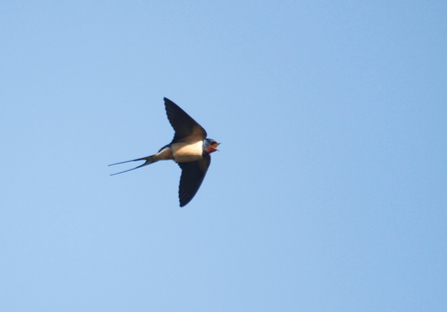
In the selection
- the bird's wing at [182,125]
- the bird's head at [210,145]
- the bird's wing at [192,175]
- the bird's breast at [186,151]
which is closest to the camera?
the bird's wing at [182,125]

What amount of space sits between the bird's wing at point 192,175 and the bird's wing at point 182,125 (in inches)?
16.5

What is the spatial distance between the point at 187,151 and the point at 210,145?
294 mm

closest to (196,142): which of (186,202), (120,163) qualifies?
(186,202)

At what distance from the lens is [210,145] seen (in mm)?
6465

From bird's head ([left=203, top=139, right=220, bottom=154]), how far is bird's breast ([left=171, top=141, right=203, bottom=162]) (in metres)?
0.06

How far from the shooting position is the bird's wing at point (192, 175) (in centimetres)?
670

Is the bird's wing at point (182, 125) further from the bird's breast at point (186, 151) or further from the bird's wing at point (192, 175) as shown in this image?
the bird's wing at point (192, 175)

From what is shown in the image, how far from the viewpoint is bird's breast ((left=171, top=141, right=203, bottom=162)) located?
636 cm

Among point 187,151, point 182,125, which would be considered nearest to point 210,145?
point 187,151

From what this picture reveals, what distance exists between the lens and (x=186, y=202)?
6.61m

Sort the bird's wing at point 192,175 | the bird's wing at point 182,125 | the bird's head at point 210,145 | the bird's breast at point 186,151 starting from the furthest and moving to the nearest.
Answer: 1. the bird's wing at point 192,175
2. the bird's head at point 210,145
3. the bird's breast at point 186,151
4. the bird's wing at point 182,125

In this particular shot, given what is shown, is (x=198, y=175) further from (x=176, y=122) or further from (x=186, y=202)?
(x=176, y=122)

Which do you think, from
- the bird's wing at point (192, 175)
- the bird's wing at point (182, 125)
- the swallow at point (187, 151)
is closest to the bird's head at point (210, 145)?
the swallow at point (187, 151)

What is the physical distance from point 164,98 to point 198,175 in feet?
3.58
